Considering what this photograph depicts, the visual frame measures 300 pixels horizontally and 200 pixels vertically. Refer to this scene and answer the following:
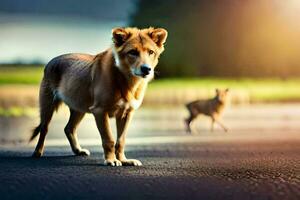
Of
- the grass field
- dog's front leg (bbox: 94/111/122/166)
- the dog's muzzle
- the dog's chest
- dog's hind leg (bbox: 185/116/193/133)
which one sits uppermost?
the dog's muzzle

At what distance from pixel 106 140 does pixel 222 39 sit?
2912 centimetres

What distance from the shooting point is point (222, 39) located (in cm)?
3859

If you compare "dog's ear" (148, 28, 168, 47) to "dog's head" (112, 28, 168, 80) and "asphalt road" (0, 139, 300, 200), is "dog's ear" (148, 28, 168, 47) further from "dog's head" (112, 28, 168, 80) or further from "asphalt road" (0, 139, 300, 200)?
"asphalt road" (0, 139, 300, 200)

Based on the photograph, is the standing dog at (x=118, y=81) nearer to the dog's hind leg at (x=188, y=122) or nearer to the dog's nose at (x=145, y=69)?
the dog's nose at (x=145, y=69)

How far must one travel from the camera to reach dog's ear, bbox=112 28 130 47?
1002 centimetres

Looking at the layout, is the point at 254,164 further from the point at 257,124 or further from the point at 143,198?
the point at 257,124

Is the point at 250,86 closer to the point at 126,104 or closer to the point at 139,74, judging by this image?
the point at 126,104

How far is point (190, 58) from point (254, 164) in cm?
2879

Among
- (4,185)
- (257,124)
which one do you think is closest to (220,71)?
(257,124)

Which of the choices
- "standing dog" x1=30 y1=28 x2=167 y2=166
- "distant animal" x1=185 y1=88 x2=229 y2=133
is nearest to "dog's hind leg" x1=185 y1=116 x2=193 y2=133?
"distant animal" x1=185 y1=88 x2=229 y2=133

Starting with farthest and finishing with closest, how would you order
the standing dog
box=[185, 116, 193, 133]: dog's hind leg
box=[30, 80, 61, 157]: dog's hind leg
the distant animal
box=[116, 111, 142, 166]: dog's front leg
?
the distant animal
box=[185, 116, 193, 133]: dog's hind leg
box=[30, 80, 61, 157]: dog's hind leg
box=[116, 111, 142, 166]: dog's front leg
the standing dog

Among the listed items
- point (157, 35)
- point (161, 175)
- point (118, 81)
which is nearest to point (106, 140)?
point (118, 81)

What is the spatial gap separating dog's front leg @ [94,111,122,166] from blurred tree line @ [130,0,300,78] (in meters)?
28.4

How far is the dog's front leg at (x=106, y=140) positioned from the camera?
9.69 meters
